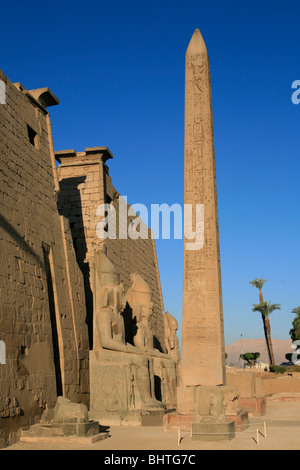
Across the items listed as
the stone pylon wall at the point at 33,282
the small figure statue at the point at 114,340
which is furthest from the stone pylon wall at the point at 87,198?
the small figure statue at the point at 114,340

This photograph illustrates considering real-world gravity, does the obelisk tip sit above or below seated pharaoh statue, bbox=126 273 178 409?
above

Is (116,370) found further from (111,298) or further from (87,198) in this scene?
(87,198)

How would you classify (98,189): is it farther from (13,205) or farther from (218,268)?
(218,268)

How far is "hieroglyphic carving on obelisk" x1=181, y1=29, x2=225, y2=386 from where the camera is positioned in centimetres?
706

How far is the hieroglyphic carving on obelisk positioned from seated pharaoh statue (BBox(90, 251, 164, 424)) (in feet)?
5.81

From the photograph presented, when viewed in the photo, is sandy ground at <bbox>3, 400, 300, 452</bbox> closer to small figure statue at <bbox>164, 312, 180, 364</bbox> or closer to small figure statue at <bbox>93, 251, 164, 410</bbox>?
small figure statue at <bbox>93, 251, 164, 410</bbox>

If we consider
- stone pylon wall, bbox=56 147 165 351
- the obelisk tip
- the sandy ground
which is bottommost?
the sandy ground

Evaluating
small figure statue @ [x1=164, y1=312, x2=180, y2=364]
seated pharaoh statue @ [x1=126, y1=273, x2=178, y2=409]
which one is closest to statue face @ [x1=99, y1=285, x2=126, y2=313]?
seated pharaoh statue @ [x1=126, y1=273, x2=178, y2=409]

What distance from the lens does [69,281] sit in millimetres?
9836

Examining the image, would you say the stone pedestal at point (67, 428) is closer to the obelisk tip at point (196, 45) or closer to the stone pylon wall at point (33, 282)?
the stone pylon wall at point (33, 282)

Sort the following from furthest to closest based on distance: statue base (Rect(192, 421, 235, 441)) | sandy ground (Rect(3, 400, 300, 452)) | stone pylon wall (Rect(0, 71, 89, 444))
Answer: stone pylon wall (Rect(0, 71, 89, 444)) < statue base (Rect(192, 421, 235, 441)) < sandy ground (Rect(3, 400, 300, 452))

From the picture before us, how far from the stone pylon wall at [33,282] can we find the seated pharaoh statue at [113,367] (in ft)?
1.83
